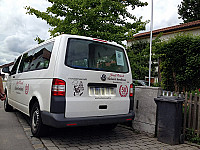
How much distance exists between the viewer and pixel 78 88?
3.74 m

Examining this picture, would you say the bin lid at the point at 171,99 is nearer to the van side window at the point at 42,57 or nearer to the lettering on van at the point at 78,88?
the lettering on van at the point at 78,88

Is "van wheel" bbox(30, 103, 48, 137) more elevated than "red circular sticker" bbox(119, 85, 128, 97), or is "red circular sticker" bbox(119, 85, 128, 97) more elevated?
"red circular sticker" bbox(119, 85, 128, 97)

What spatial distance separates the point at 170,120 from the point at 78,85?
206cm

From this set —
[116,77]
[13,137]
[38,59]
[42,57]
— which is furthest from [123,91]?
[13,137]

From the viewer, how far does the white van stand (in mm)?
3615

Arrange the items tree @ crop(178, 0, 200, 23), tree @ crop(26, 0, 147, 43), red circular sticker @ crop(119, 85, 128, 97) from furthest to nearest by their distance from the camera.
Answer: tree @ crop(178, 0, 200, 23), tree @ crop(26, 0, 147, 43), red circular sticker @ crop(119, 85, 128, 97)

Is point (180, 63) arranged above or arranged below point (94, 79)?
above

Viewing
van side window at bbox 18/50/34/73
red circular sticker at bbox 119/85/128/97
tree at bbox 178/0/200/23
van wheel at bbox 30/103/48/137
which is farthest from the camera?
tree at bbox 178/0/200/23

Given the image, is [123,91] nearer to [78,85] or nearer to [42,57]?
[78,85]

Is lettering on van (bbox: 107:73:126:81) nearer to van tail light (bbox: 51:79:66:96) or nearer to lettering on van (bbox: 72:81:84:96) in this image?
lettering on van (bbox: 72:81:84:96)

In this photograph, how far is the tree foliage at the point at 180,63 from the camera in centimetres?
829

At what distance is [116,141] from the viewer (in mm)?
4367

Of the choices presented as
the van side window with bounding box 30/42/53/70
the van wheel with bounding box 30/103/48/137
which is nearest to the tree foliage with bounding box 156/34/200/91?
the van side window with bounding box 30/42/53/70

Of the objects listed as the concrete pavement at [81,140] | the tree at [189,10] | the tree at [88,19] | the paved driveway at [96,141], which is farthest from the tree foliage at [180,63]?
the tree at [189,10]
